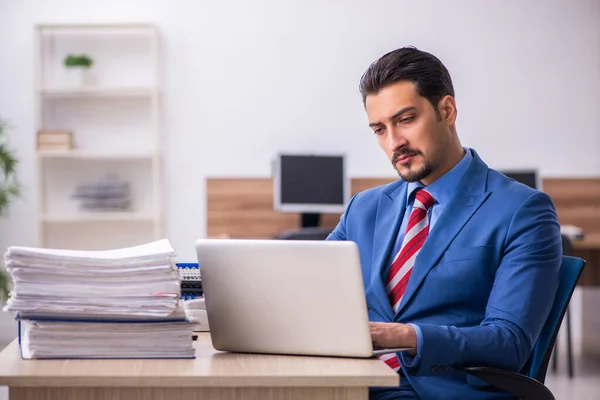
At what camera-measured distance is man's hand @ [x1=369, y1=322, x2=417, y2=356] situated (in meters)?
1.43

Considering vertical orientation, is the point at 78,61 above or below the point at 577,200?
above

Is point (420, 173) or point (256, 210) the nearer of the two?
point (420, 173)

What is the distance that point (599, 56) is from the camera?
5.68 meters

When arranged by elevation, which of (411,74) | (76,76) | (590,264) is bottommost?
(590,264)

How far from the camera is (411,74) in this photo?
67.9 inches

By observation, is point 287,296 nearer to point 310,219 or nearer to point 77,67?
point 310,219

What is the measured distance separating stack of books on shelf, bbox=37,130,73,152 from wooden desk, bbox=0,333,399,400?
4283 millimetres

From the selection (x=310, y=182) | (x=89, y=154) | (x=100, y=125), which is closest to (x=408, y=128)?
(x=310, y=182)

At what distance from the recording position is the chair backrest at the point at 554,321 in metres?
1.61

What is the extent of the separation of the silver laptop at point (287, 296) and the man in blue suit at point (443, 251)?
0.11 meters

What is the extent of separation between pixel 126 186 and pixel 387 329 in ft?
14.1

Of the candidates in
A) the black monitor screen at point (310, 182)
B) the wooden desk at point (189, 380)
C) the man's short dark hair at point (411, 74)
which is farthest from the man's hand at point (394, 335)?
the black monitor screen at point (310, 182)

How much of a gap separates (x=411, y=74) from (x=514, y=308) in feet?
1.70

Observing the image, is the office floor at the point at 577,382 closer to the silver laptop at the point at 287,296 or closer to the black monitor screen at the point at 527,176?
the black monitor screen at the point at 527,176
